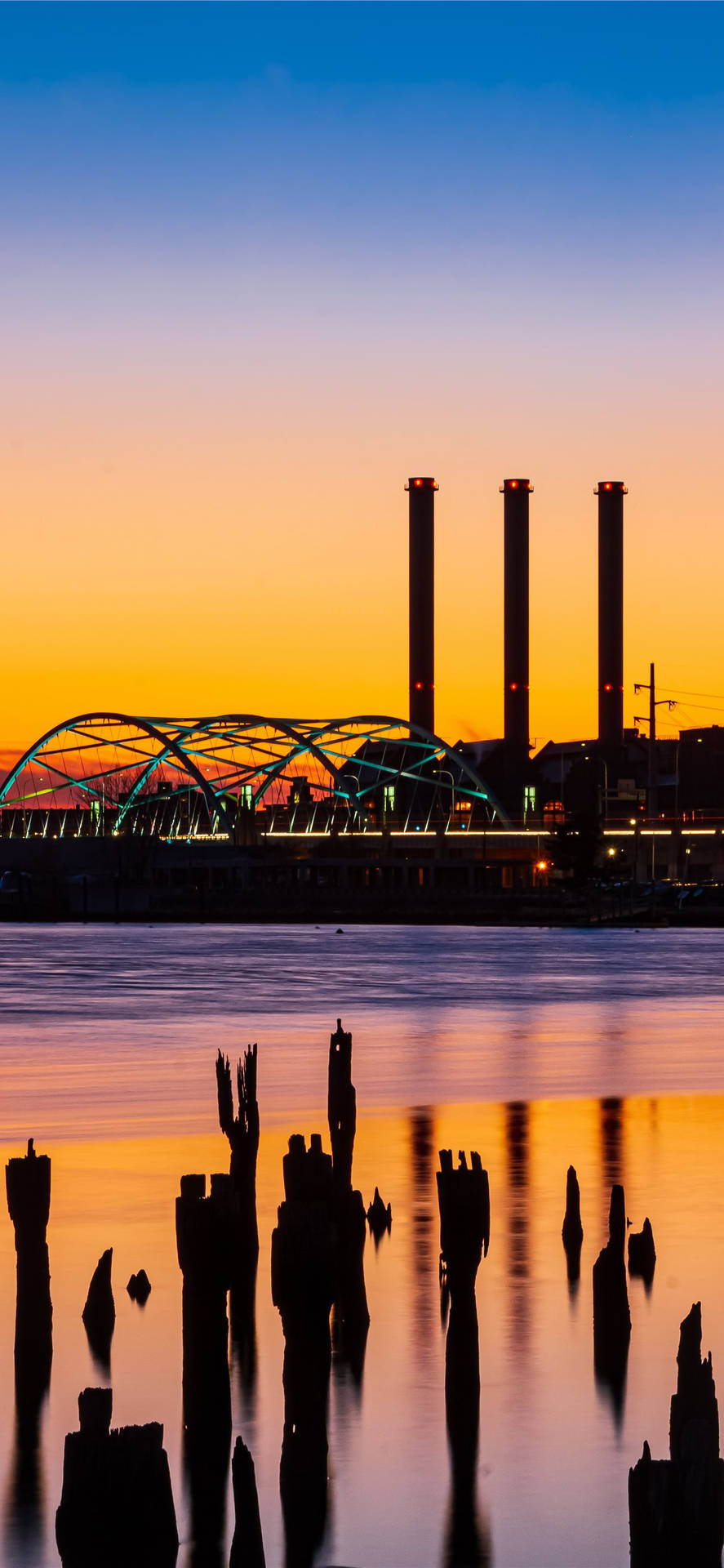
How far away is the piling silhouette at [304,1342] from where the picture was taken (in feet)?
35.7

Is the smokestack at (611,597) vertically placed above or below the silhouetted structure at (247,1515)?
above

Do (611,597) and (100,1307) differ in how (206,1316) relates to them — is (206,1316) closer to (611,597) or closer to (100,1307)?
(100,1307)

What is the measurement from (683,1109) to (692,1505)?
65.8 feet

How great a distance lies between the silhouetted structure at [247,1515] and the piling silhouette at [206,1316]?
256cm

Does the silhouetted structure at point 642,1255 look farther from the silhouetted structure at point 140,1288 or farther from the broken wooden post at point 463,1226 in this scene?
the broken wooden post at point 463,1226

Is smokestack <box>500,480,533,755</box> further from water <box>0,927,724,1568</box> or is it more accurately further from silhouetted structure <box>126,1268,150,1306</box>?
silhouetted structure <box>126,1268,150,1306</box>

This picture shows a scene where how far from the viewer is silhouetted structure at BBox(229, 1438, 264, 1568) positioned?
28.4 ft

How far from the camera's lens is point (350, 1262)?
14.6 m

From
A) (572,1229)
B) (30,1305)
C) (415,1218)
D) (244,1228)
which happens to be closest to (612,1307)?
(244,1228)

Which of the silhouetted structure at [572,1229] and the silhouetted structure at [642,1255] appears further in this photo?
the silhouetted structure at [572,1229]

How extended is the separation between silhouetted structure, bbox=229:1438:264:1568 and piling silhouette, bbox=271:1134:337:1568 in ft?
5.97

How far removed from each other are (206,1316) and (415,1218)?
6.94 meters

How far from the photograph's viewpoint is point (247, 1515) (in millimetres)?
8758

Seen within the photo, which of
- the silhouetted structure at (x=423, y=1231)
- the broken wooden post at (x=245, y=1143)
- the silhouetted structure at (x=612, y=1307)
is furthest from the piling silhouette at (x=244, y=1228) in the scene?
the silhouetted structure at (x=612, y=1307)
